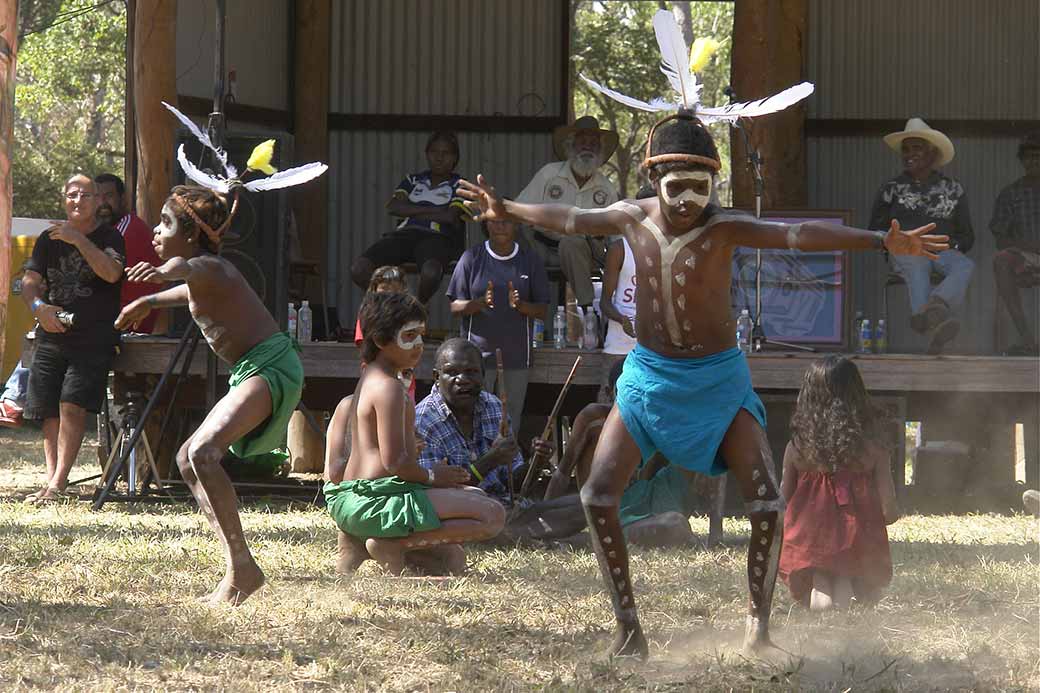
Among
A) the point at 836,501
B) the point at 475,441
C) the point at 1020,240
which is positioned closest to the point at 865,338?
the point at 1020,240

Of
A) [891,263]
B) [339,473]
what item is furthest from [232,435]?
[891,263]

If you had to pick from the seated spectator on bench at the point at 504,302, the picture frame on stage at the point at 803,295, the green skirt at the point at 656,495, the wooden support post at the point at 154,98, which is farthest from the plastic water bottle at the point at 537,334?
the wooden support post at the point at 154,98

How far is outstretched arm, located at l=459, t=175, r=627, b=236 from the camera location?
182 inches

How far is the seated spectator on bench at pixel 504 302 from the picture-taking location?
8195mm

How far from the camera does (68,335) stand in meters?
8.25

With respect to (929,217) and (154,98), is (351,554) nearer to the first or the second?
(154,98)

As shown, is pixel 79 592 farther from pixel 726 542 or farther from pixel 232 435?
pixel 726 542

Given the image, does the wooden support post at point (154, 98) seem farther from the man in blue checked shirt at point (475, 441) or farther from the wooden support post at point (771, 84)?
the wooden support post at point (771, 84)

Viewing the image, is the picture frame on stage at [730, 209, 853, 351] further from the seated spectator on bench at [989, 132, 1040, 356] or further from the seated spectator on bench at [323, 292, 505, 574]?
the seated spectator on bench at [323, 292, 505, 574]

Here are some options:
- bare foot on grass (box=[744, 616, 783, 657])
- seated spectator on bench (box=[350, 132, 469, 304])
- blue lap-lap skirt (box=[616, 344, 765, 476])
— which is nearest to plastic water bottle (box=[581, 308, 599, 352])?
seated spectator on bench (box=[350, 132, 469, 304])

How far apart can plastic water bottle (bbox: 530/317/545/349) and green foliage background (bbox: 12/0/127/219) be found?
49.4 ft

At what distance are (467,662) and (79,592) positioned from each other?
176cm

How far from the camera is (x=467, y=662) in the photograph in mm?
4293

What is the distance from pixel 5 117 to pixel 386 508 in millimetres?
2054
